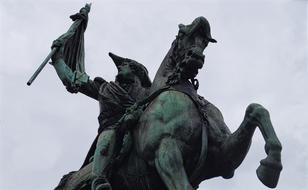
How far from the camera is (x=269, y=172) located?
9570 millimetres

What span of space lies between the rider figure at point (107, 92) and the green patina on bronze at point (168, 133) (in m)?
0.01

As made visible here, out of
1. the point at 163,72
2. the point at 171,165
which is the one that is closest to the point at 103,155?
the point at 171,165

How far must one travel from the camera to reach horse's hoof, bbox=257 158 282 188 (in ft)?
31.3

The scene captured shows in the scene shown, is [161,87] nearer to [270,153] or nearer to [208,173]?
[208,173]

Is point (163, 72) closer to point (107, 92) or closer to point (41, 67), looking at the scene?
point (107, 92)

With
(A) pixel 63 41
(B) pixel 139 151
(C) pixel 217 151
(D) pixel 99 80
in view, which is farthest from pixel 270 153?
(A) pixel 63 41

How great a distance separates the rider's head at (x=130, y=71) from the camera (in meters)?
11.8

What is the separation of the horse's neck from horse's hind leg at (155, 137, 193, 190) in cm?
114

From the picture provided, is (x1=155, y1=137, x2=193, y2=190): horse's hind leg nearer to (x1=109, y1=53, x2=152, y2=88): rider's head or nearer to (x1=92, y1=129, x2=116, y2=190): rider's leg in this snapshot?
(x1=92, y1=129, x2=116, y2=190): rider's leg

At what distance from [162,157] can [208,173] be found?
83 centimetres

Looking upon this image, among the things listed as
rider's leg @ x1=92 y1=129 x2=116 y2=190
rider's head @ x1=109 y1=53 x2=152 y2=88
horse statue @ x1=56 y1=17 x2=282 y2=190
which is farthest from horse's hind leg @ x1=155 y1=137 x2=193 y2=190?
rider's head @ x1=109 y1=53 x2=152 y2=88

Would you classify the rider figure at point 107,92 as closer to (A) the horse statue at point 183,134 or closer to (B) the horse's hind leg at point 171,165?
(A) the horse statue at point 183,134

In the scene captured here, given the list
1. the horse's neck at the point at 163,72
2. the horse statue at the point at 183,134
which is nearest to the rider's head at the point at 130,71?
the horse's neck at the point at 163,72

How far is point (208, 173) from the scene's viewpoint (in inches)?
425
